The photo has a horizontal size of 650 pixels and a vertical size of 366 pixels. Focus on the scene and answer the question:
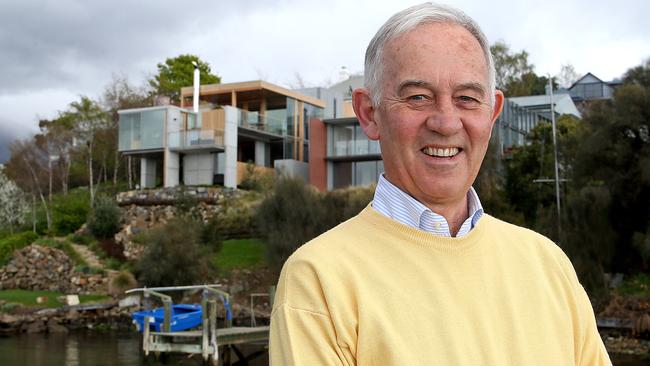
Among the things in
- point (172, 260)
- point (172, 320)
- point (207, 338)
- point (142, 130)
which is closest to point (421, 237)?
point (207, 338)

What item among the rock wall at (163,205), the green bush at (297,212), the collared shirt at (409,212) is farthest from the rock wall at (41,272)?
the collared shirt at (409,212)

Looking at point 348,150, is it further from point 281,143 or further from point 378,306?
point 378,306

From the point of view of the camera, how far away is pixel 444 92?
1679 mm

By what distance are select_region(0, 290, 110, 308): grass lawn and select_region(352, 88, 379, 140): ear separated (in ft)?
92.9

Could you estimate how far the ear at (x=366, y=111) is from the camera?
5.96ft

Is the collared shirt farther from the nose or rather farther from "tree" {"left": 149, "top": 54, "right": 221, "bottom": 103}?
"tree" {"left": 149, "top": 54, "right": 221, "bottom": 103}

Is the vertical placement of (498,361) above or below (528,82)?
below

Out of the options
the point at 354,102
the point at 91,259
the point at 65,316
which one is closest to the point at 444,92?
the point at 354,102

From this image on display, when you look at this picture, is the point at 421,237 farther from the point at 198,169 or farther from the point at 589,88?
the point at 589,88

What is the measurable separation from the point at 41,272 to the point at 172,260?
828 cm

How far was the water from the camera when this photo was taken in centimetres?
1739

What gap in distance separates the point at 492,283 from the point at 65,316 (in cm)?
2723

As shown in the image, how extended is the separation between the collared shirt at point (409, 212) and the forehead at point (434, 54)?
282 mm

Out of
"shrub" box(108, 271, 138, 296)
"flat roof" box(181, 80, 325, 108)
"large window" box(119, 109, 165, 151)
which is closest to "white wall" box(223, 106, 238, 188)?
"flat roof" box(181, 80, 325, 108)
